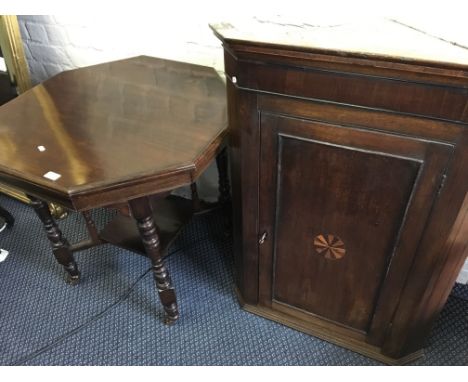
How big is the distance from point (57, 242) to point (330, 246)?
0.92 metres

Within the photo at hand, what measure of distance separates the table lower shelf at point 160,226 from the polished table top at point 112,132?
1.49 feet

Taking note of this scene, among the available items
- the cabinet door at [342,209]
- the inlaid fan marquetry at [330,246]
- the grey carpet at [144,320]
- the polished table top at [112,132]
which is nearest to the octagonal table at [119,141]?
the polished table top at [112,132]

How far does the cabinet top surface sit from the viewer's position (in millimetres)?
607

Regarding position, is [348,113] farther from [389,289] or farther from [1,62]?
[1,62]

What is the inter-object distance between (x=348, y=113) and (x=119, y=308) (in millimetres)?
1068

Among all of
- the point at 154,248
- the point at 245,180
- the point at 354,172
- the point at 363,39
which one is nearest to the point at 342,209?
the point at 354,172

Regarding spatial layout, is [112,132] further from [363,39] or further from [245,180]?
[363,39]

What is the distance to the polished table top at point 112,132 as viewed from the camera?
84 centimetres

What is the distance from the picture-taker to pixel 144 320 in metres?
1.32

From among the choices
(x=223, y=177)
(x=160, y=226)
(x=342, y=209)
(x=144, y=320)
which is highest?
(x=342, y=209)

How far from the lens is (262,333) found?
1.26m

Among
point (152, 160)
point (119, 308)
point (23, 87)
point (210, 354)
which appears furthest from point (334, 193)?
point (23, 87)

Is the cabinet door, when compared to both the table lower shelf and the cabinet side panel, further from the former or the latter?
the table lower shelf

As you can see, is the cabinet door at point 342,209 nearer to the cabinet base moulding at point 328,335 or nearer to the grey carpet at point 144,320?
the cabinet base moulding at point 328,335
